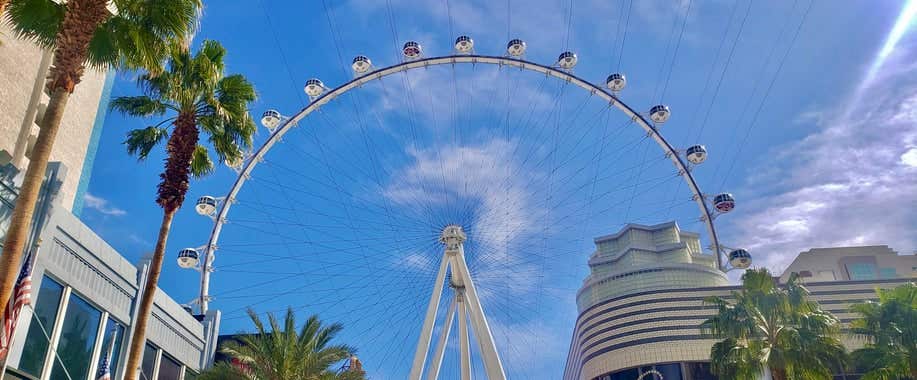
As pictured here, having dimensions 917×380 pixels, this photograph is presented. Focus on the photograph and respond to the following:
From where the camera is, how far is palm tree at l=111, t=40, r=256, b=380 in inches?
985

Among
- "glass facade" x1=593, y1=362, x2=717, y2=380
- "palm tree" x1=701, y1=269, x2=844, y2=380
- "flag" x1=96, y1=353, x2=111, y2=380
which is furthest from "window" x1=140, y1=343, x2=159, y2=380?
"glass facade" x1=593, y1=362, x2=717, y2=380

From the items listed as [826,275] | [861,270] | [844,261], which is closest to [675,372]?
[826,275]

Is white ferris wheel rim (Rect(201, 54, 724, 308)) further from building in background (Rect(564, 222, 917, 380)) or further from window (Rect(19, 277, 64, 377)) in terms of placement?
building in background (Rect(564, 222, 917, 380))

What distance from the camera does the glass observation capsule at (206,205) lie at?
5019cm

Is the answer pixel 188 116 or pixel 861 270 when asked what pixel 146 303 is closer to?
pixel 188 116

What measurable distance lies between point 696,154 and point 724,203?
4.31 meters

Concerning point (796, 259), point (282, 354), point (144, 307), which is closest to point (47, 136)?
point (144, 307)

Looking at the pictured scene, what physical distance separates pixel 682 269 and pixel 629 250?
18.9m

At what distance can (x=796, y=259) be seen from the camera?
18950cm

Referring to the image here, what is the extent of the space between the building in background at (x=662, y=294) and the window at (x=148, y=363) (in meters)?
93.4

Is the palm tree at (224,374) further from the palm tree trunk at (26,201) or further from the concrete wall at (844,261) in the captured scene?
the concrete wall at (844,261)

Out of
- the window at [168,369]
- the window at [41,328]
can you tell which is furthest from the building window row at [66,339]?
the window at [168,369]

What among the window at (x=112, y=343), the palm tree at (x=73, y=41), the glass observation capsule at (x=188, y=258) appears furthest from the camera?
the glass observation capsule at (x=188, y=258)

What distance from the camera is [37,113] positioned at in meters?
31.7
